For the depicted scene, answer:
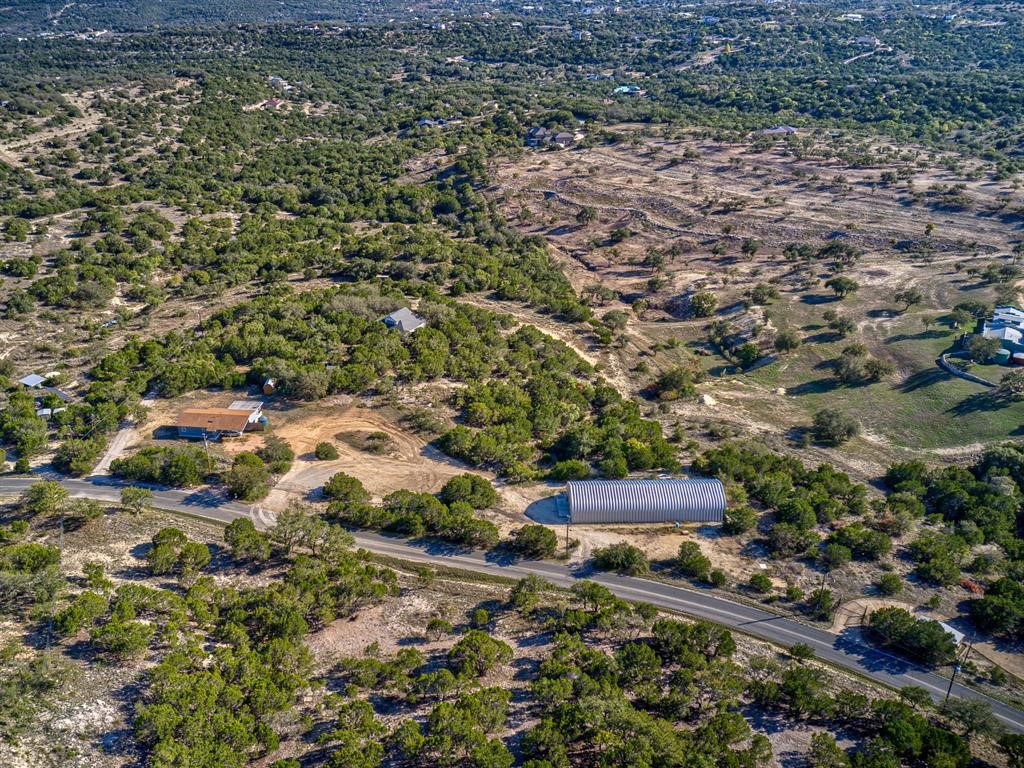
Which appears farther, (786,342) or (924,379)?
(786,342)

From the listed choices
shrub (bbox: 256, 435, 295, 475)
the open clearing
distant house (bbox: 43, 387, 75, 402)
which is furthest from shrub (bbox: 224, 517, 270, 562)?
the open clearing

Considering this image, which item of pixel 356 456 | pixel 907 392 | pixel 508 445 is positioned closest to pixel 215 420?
pixel 356 456

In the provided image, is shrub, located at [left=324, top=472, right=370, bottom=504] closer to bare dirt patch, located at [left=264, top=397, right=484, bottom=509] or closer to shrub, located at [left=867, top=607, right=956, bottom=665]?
bare dirt patch, located at [left=264, top=397, right=484, bottom=509]

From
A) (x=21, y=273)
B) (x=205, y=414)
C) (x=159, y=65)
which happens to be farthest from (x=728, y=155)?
(x=159, y=65)

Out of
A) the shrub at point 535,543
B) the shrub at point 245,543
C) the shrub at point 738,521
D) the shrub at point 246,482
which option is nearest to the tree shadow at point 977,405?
the shrub at point 738,521

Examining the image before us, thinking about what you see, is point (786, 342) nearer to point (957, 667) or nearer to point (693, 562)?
point (693, 562)
